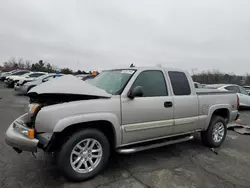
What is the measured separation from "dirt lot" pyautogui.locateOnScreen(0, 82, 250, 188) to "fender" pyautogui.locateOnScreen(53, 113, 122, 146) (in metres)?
0.64

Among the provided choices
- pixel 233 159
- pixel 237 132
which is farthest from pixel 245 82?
pixel 233 159

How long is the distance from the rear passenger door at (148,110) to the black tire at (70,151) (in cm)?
40

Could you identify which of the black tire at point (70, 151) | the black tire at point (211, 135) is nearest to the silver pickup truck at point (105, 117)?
the black tire at point (70, 151)

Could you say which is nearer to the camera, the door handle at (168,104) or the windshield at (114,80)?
the windshield at (114,80)

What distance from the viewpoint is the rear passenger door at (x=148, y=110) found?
10.7ft

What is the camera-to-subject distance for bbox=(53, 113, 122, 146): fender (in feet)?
8.82

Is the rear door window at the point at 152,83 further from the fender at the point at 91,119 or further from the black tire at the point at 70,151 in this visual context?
the black tire at the point at 70,151

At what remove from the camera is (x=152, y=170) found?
11.2 ft

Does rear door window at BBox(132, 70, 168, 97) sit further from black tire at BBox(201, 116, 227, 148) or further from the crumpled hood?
black tire at BBox(201, 116, 227, 148)

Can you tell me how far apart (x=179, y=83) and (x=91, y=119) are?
2.21 meters

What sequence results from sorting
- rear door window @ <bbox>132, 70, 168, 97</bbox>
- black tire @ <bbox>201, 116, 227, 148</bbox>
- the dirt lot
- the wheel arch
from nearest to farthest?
1. the wheel arch
2. the dirt lot
3. rear door window @ <bbox>132, 70, 168, 97</bbox>
4. black tire @ <bbox>201, 116, 227, 148</bbox>

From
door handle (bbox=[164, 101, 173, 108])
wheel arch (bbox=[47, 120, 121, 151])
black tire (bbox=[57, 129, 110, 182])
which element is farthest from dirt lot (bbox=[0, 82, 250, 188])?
door handle (bbox=[164, 101, 173, 108])

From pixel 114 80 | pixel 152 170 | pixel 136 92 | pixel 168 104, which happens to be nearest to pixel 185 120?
pixel 168 104

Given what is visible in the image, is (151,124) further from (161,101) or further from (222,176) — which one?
(222,176)
